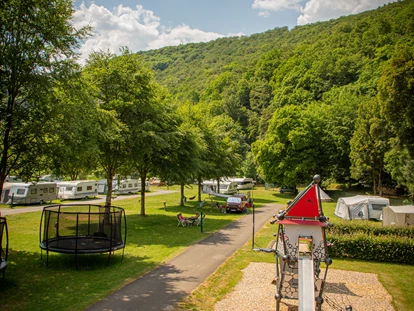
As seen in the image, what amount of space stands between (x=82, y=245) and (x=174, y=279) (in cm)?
385

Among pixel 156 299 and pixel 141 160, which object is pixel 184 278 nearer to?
pixel 156 299

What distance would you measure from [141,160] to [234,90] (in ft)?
282

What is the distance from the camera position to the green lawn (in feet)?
29.7

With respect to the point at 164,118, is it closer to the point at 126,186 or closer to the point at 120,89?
the point at 120,89

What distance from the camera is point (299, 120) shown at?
44656 millimetres

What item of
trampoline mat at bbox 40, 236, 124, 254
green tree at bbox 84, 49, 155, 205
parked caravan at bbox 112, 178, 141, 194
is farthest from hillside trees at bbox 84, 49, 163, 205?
parked caravan at bbox 112, 178, 141, 194

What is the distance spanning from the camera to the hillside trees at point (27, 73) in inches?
430

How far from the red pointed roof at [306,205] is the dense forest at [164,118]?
8.18 m

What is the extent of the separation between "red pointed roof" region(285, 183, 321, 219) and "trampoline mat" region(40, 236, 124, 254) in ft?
22.7

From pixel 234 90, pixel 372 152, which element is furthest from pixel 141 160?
pixel 234 90

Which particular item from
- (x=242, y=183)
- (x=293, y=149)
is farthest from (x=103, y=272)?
(x=242, y=183)

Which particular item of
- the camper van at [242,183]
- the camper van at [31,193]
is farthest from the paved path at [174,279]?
the camper van at [242,183]

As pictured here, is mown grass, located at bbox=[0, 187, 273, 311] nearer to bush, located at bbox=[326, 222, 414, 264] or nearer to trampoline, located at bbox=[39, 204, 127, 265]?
trampoline, located at bbox=[39, 204, 127, 265]

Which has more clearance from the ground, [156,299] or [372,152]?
[372,152]
